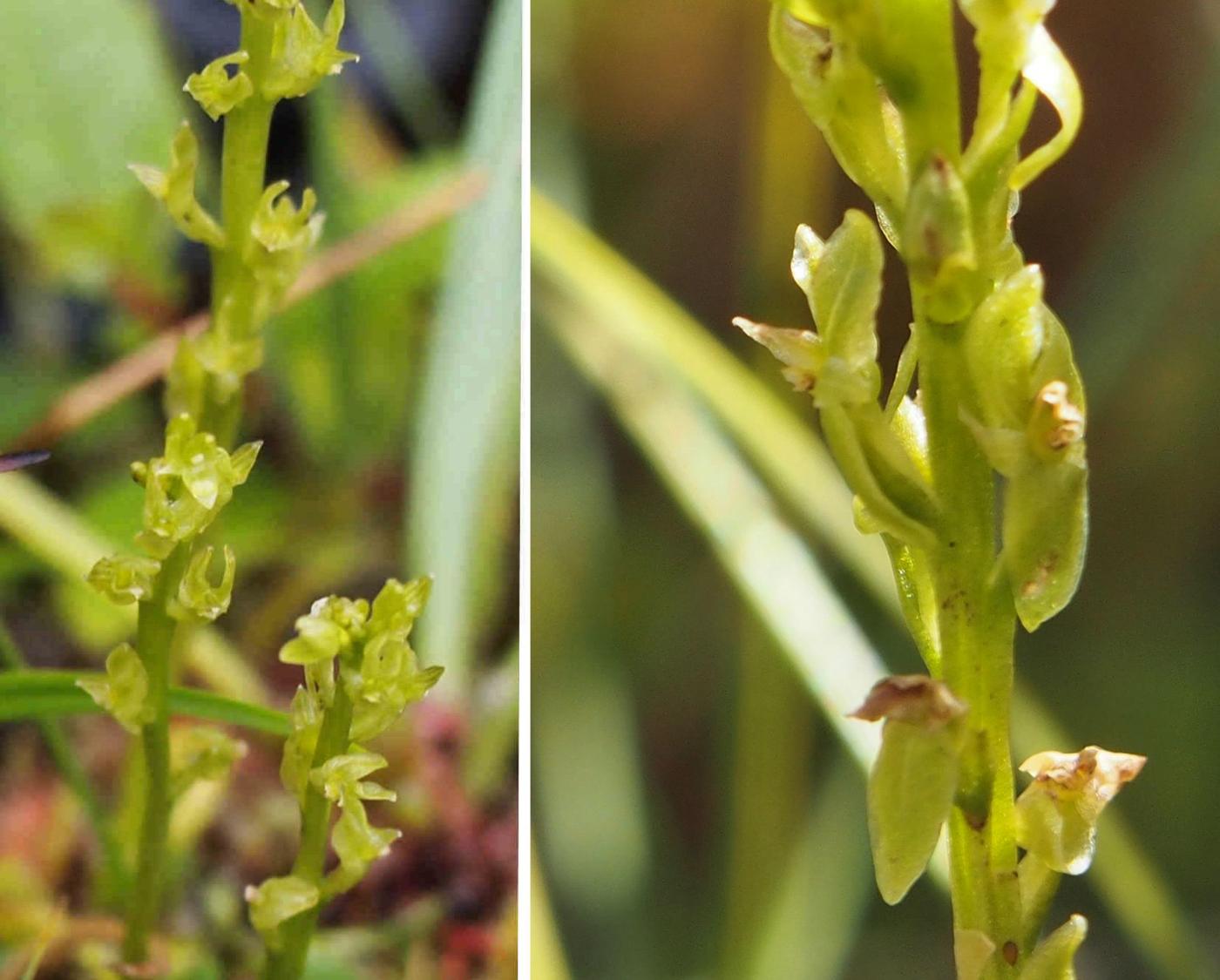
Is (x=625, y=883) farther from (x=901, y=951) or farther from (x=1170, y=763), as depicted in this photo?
(x=1170, y=763)

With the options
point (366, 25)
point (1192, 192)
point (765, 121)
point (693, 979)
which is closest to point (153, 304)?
point (366, 25)

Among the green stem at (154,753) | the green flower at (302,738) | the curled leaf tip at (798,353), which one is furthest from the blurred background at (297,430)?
the curled leaf tip at (798,353)

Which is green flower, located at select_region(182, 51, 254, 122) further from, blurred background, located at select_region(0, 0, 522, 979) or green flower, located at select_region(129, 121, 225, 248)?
blurred background, located at select_region(0, 0, 522, 979)

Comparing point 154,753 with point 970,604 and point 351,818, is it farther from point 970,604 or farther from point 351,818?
point 970,604

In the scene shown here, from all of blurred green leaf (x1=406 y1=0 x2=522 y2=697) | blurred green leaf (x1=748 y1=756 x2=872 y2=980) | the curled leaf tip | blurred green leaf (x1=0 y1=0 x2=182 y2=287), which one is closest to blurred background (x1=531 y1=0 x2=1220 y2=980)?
blurred green leaf (x1=748 y1=756 x2=872 y2=980)

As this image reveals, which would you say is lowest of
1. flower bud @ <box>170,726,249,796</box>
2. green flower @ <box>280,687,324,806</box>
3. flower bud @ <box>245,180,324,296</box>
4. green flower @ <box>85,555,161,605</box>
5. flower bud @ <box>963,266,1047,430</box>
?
flower bud @ <box>963,266,1047,430</box>

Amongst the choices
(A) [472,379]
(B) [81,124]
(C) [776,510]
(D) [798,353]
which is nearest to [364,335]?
(A) [472,379]

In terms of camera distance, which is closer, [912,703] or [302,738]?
[912,703]
